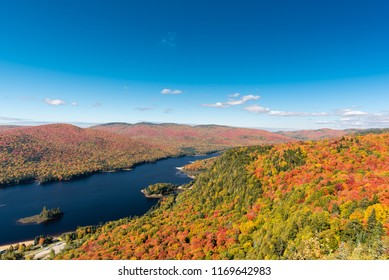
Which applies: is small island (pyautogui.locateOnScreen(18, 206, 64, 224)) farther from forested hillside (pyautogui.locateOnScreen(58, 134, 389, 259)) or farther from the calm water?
forested hillside (pyautogui.locateOnScreen(58, 134, 389, 259))

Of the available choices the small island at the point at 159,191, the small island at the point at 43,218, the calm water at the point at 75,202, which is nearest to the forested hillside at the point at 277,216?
the calm water at the point at 75,202

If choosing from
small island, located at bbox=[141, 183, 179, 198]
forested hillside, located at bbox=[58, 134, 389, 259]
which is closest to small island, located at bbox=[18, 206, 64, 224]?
forested hillside, located at bbox=[58, 134, 389, 259]

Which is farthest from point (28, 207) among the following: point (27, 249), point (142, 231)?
point (142, 231)

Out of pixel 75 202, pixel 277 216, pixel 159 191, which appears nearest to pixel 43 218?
pixel 75 202

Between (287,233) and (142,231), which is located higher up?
(287,233)

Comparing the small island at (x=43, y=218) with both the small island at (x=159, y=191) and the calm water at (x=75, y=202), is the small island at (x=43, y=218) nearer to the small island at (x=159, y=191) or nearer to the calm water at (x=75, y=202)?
the calm water at (x=75, y=202)
